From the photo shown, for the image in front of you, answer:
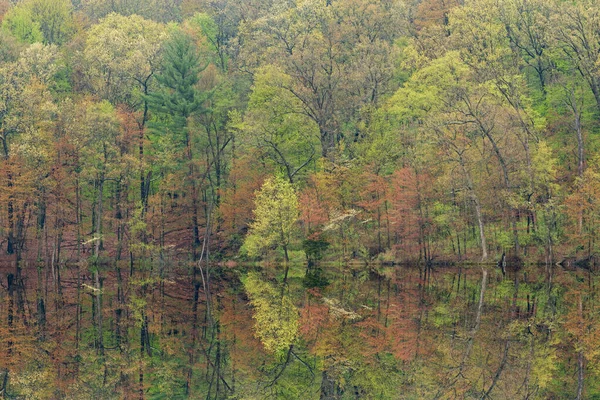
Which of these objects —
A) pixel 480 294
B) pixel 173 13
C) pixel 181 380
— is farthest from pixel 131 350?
pixel 173 13

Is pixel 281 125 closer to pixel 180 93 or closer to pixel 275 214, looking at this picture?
pixel 180 93

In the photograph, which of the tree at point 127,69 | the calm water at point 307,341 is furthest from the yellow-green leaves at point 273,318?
the tree at point 127,69

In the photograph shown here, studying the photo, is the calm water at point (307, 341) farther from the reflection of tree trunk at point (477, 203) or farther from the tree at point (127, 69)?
the tree at point (127, 69)

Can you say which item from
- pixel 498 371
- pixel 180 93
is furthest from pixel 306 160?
pixel 498 371

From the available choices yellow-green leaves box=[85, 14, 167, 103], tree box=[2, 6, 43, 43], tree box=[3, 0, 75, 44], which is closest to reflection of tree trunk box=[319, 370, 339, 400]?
yellow-green leaves box=[85, 14, 167, 103]

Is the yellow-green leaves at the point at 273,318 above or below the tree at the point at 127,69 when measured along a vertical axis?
below

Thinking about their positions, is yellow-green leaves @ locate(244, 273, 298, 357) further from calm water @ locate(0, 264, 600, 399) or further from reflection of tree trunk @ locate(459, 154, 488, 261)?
reflection of tree trunk @ locate(459, 154, 488, 261)
